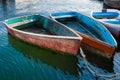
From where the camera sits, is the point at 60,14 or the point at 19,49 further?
the point at 60,14

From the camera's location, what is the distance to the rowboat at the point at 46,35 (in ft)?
38.5

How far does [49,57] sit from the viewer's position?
39.9 feet

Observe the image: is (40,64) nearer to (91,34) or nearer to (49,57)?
(49,57)

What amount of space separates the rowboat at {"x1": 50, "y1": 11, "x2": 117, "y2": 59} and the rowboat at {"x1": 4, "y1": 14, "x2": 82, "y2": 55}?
90 cm

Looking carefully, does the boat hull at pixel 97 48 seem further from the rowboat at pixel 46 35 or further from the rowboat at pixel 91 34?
the rowboat at pixel 46 35

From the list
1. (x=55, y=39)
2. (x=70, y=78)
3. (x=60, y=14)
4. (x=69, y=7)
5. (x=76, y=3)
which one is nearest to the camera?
(x=70, y=78)

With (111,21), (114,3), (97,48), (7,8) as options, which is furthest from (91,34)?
(114,3)

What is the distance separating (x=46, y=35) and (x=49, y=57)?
128 centimetres

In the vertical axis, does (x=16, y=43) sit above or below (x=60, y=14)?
below

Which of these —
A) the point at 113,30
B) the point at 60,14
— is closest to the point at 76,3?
the point at 60,14

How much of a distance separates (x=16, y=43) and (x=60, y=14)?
15.1ft

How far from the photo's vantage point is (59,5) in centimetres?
2392

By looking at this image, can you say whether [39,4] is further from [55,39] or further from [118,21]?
[55,39]

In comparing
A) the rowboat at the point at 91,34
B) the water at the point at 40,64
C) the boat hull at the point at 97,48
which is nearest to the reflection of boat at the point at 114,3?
the rowboat at the point at 91,34
